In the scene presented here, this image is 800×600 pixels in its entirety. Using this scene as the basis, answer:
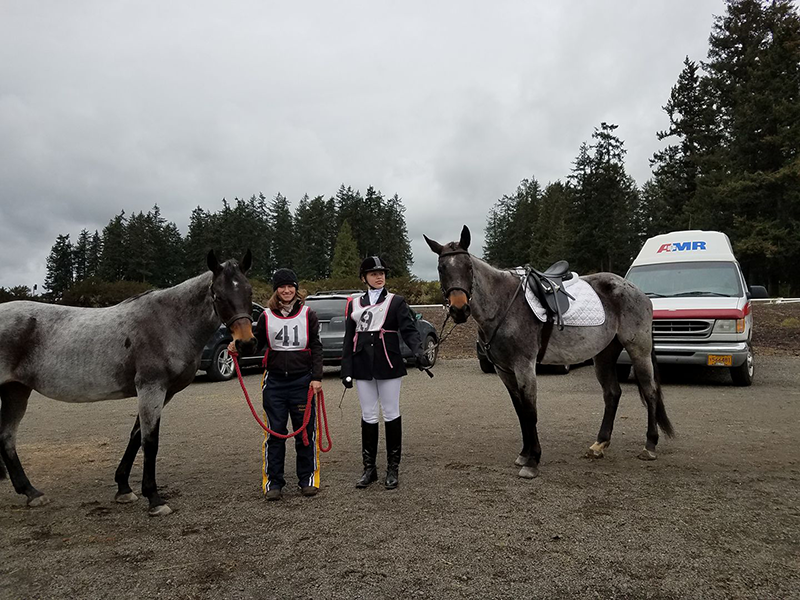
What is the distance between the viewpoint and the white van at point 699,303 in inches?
347

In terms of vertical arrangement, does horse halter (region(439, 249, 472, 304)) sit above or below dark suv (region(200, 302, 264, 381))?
above

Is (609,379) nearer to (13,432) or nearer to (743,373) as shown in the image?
(743,373)

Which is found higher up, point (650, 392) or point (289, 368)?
point (289, 368)

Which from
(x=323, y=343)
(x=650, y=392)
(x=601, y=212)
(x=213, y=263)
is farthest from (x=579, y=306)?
(x=601, y=212)

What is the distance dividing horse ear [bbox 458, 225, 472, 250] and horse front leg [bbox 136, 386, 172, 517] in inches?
109

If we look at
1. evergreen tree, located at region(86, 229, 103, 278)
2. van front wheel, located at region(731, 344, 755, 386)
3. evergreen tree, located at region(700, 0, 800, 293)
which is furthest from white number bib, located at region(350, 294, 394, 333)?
evergreen tree, located at region(86, 229, 103, 278)

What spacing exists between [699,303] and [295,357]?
776 cm

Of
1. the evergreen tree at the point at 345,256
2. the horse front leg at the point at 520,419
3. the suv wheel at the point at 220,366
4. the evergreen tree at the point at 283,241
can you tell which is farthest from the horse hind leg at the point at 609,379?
the evergreen tree at the point at 283,241

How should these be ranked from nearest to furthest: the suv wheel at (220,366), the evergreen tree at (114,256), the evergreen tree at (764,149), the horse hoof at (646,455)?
the horse hoof at (646,455) < the suv wheel at (220,366) < the evergreen tree at (764,149) < the evergreen tree at (114,256)

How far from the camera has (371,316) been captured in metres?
4.49

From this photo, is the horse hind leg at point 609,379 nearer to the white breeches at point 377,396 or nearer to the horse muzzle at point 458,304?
the horse muzzle at point 458,304

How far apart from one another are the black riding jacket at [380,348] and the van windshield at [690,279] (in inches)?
264

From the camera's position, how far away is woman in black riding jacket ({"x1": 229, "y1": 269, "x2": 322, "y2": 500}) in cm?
434

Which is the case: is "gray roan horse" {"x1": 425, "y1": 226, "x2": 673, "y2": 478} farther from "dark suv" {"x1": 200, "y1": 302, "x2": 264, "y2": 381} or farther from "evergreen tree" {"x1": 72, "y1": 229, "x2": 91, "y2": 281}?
"evergreen tree" {"x1": 72, "y1": 229, "x2": 91, "y2": 281}
